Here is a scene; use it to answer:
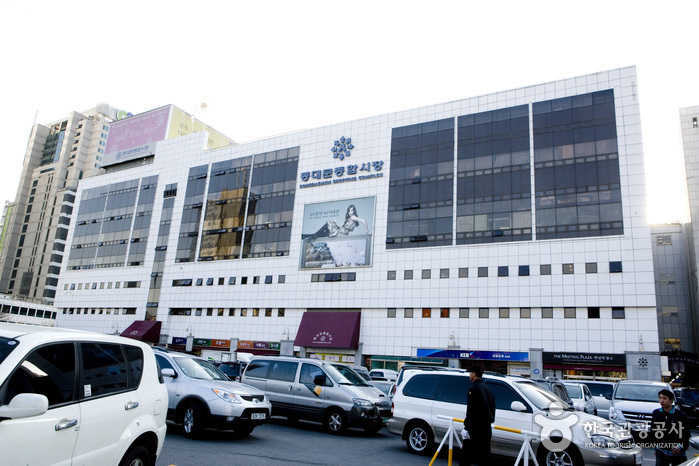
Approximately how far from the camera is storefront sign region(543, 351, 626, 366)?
34.2 m

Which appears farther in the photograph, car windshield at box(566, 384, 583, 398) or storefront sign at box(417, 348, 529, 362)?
storefront sign at box(417, 348, 529, 362)

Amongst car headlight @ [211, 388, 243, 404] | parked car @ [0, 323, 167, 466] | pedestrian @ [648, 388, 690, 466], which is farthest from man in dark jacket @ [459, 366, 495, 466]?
car headlight @ [211, 388, 243, 404]

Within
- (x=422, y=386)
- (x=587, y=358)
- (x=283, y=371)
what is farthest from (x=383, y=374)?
(x=422, y=386)

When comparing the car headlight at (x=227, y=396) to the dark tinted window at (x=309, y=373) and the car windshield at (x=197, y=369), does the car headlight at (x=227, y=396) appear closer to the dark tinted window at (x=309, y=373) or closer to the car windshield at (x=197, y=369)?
the car windshield at (x=197, y=369)

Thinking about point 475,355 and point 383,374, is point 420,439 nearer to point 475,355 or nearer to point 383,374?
point 383,374

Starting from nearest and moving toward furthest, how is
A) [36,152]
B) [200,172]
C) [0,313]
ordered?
[200,172] → [0,313] → [36,152]

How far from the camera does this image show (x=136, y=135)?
237 ft

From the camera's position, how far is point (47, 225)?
108 m

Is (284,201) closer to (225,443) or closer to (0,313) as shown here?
(225,443)

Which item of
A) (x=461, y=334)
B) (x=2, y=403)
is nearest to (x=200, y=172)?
(x=461, y=334)

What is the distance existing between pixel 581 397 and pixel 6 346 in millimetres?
17911

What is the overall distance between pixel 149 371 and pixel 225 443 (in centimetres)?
491

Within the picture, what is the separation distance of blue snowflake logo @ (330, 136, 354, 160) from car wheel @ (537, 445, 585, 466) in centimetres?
4080

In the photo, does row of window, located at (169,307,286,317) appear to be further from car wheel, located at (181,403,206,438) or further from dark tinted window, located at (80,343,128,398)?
dark tinted window, located at (80,343,128,398)
